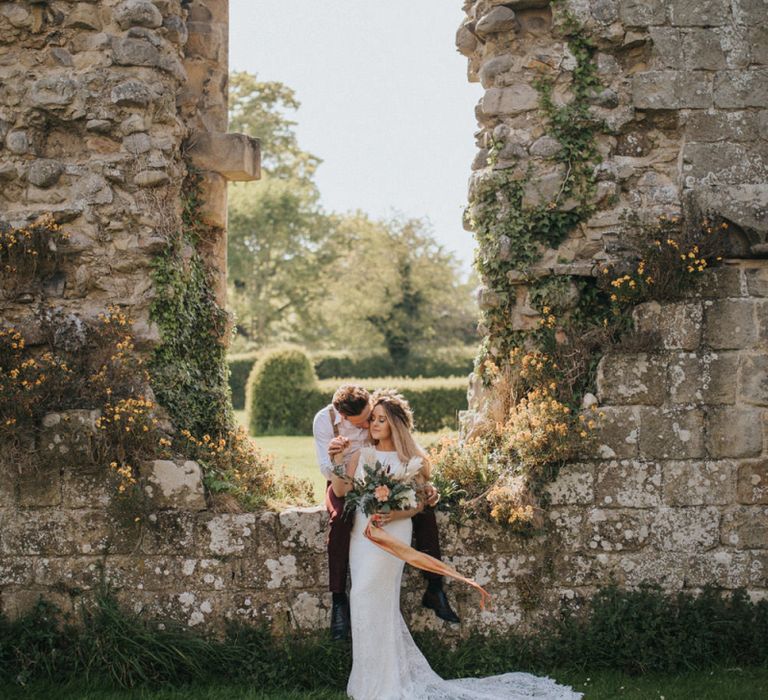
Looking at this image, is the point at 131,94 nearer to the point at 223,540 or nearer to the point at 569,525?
the point at 223,540

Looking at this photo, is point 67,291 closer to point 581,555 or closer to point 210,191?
point 210,191

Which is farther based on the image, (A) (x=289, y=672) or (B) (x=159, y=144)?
(B) (x=159, y=144)

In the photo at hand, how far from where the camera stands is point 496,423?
19.0ft

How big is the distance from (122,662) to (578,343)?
328 cm

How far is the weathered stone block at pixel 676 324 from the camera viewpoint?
17.9ft

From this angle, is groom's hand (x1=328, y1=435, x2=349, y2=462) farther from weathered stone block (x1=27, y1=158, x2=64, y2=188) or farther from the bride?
weathered stone block (x1=27, y1=158, x2=64, y2=188)

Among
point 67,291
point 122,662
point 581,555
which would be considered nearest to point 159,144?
point 67,291

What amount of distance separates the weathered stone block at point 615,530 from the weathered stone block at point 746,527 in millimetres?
471

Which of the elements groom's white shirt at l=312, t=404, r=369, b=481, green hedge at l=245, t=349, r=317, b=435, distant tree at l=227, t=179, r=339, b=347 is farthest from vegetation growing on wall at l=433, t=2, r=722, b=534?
distant tree at l=227, t=179, r=339, b=347

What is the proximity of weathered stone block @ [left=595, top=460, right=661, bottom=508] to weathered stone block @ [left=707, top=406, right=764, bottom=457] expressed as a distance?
1.29ft

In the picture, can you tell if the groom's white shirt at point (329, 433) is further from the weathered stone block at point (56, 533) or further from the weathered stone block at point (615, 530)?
the weathered stone block at point (615, 530)

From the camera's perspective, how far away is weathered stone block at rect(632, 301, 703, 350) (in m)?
5.46

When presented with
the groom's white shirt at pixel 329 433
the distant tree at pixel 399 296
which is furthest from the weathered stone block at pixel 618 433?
the distant tree at pixel 399 296

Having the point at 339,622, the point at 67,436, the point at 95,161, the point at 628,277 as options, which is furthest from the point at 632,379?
the point at 95,161
